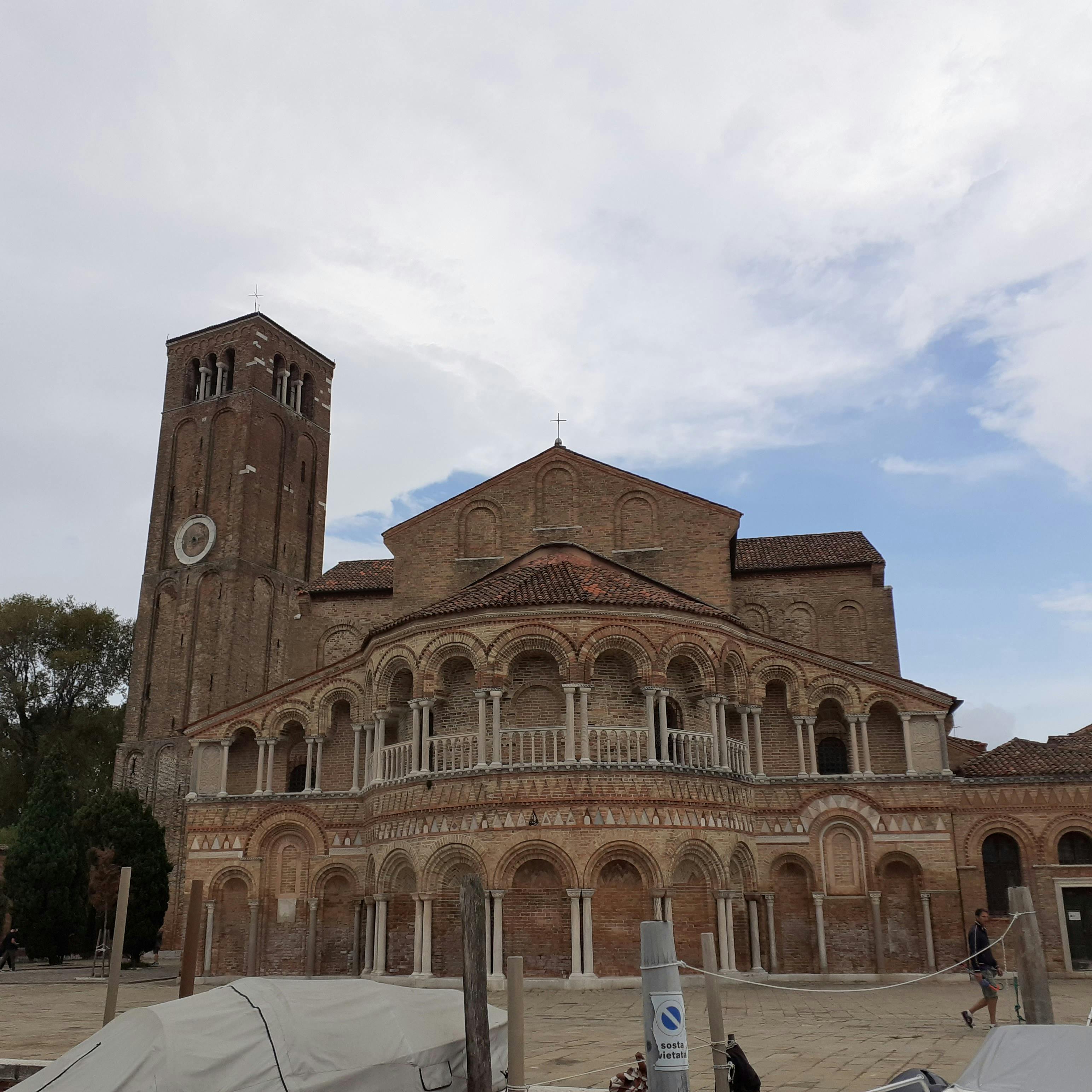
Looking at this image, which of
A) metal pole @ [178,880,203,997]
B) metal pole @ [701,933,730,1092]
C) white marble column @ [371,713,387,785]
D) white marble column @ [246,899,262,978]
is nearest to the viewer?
metal pole @ [701,933,730,1092]

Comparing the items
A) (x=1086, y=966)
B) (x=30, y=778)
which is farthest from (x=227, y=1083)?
(x=30, y=778)

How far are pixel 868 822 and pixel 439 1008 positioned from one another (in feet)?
49.6

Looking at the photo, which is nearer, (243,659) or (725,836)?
(725,836)

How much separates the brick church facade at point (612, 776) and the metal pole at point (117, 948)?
25.5 feet

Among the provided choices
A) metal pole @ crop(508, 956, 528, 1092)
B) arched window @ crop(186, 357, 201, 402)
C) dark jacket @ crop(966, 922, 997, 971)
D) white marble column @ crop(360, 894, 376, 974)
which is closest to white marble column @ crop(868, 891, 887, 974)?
dark jacket @ crop(966, 922, 997, 971)

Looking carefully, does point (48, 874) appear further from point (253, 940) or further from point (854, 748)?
point (854, 748)

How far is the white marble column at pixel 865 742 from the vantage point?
23172mm

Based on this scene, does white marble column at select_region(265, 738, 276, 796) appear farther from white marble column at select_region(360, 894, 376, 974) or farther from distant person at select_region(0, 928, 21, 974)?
distant person at select_region(0, 928, 21, 974)

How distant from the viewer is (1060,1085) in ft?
23.0

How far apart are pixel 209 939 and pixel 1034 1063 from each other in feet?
69.0

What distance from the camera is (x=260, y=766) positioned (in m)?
25.2

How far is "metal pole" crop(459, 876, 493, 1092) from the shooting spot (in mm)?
8758

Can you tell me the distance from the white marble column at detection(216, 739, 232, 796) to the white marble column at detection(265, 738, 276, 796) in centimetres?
99

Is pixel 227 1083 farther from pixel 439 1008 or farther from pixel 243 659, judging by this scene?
pixel 243 659
